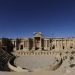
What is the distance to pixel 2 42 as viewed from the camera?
4634 cm

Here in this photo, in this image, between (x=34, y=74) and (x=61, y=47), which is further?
(x=61, y=47)

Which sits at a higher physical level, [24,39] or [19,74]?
[24,39]

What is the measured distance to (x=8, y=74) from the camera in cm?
1208

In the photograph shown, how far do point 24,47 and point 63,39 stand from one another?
16.5 meters

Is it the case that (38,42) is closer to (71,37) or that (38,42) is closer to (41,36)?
(41,36)

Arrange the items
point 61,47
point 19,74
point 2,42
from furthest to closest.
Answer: point 61,47, point 2,42, point 19,74

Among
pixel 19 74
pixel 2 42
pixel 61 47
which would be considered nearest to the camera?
pixel 19 74

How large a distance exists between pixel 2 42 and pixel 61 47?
77.4 feet

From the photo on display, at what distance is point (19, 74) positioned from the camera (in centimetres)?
1202

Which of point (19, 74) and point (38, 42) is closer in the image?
point (19, 74)

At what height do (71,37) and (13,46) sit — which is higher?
(71,37)

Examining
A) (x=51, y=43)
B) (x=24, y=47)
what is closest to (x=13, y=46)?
(x=24, y=47)

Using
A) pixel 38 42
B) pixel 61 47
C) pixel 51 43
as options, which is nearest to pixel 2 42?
pixel 38 42

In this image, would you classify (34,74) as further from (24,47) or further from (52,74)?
(24,47)
